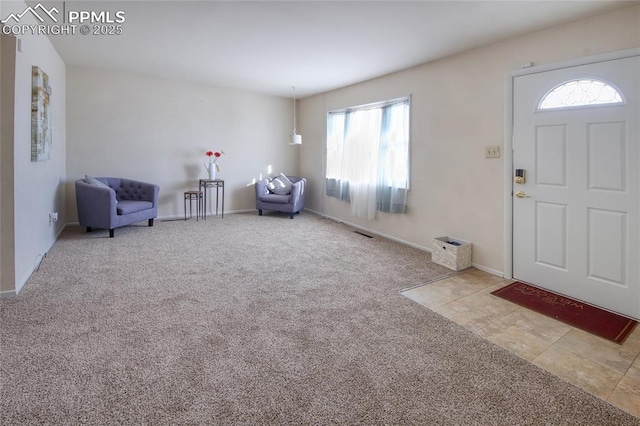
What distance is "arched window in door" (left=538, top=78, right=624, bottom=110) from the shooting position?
8.84 feet

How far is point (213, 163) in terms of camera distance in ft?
20.9

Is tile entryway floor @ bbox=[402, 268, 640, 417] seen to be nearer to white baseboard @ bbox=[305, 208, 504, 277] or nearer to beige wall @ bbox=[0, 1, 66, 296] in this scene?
white baseboard @ bbox=[305, 208, 504, 277]

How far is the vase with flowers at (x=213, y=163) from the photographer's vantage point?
6.30 meters

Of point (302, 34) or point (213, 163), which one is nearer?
point (302, 34)

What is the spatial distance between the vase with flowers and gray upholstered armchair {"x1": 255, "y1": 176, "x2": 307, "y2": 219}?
849mm

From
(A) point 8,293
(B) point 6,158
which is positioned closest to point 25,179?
(B) point 6,158

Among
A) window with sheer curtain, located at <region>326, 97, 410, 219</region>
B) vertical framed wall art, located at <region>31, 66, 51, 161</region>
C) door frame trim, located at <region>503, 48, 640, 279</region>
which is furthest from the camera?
window with sheer curtain, located at <region>326, 97, 410, 219</region>

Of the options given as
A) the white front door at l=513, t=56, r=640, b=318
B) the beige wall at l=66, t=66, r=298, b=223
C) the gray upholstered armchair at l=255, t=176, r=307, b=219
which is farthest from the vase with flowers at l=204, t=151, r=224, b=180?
the white front door at l=513, t=56, r=640, b=318

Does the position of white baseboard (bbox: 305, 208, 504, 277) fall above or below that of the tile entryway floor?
above

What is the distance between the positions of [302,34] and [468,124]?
212 centimetres

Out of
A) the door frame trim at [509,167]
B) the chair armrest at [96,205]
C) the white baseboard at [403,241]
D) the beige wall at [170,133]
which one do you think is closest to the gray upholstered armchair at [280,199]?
the beige wall at [170,133]

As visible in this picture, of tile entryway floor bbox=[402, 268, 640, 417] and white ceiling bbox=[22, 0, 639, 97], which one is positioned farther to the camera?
white ceiling bbox=[22, 0, 639, 97]

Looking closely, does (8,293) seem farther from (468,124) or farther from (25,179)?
(468,124)

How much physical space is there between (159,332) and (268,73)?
4293mm
